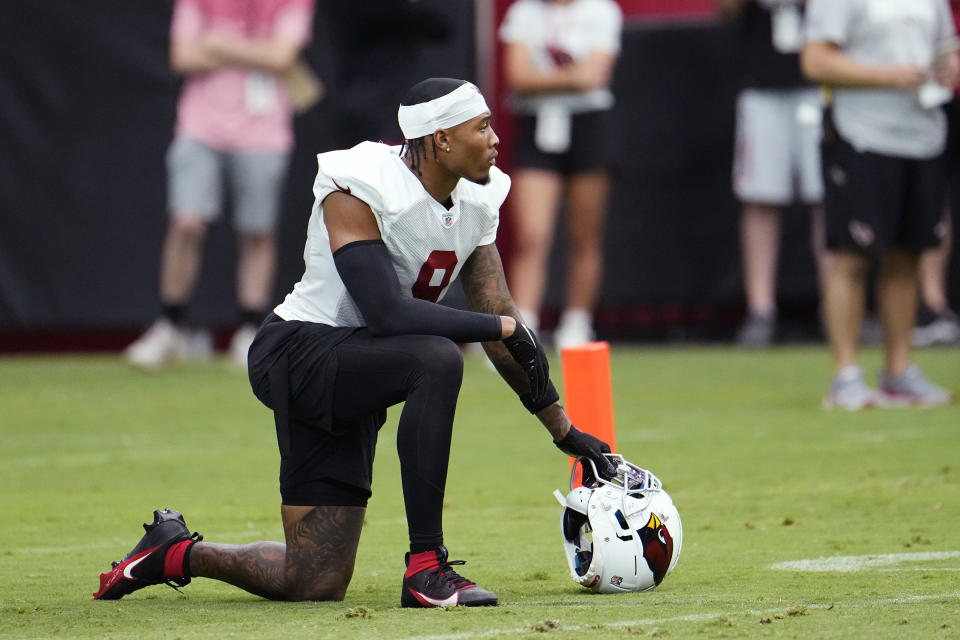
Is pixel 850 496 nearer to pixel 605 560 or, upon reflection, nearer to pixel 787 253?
pixel 605 560

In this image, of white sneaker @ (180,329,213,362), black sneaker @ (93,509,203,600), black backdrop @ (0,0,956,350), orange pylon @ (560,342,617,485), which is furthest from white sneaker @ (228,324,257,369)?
black sneaker @ (93,509,203,600)

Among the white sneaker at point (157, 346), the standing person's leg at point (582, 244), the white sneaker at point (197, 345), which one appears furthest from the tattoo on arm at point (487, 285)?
the white sneaker at point (197, 345)

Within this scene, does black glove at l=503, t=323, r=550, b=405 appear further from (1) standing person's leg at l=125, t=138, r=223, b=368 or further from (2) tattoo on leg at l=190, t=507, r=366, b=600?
(1) standing person's leg at l=125, t=138, r=223, b=368

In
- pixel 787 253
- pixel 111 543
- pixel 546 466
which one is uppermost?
pixel 111 543

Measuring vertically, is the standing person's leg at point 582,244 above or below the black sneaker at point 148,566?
below

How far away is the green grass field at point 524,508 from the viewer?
413 cm

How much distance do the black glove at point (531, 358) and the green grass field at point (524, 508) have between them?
51 centimetres

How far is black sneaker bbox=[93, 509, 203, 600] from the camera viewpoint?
15.1 feet

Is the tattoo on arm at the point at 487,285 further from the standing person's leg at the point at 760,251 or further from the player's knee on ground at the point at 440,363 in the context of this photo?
the standing person's leg at the point at 760,251

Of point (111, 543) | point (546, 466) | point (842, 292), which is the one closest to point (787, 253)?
point (842, 292)

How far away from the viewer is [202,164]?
35.6 feet

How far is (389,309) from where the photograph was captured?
4418 millimetres

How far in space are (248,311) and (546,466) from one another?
4.19m

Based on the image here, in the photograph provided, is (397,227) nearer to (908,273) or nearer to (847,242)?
(847,242)
